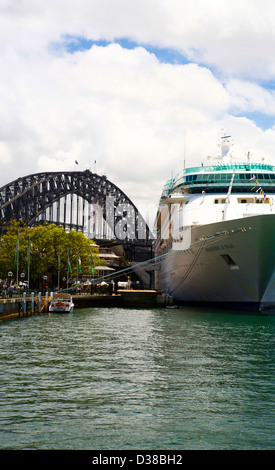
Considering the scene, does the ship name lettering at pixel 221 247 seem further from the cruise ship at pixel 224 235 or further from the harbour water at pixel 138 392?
the harbour water at pixel 138 392

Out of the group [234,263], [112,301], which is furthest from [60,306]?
[234,263]

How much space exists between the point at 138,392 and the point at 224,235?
3047cm

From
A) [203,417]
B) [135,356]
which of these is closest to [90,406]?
[203,417]

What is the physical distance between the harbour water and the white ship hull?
479 inches

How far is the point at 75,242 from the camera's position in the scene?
88.9 meters

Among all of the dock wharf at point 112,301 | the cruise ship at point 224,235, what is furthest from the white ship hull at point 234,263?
the dock wharf at point 112,301

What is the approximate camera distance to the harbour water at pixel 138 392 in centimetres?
1370

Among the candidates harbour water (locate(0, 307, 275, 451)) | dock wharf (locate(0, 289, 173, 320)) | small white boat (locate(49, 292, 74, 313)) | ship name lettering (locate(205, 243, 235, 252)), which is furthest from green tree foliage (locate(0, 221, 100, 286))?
harbour water (locate(0, 307, 275, 451))

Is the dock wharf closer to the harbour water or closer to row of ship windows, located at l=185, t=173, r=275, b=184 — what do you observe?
row of ship windows, located at l=185, t=173, r=275, b=184

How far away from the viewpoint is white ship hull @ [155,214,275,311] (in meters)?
45.0

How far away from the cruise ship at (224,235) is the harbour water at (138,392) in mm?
12548

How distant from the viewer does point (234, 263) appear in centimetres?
4850

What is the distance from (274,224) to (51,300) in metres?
29.5
